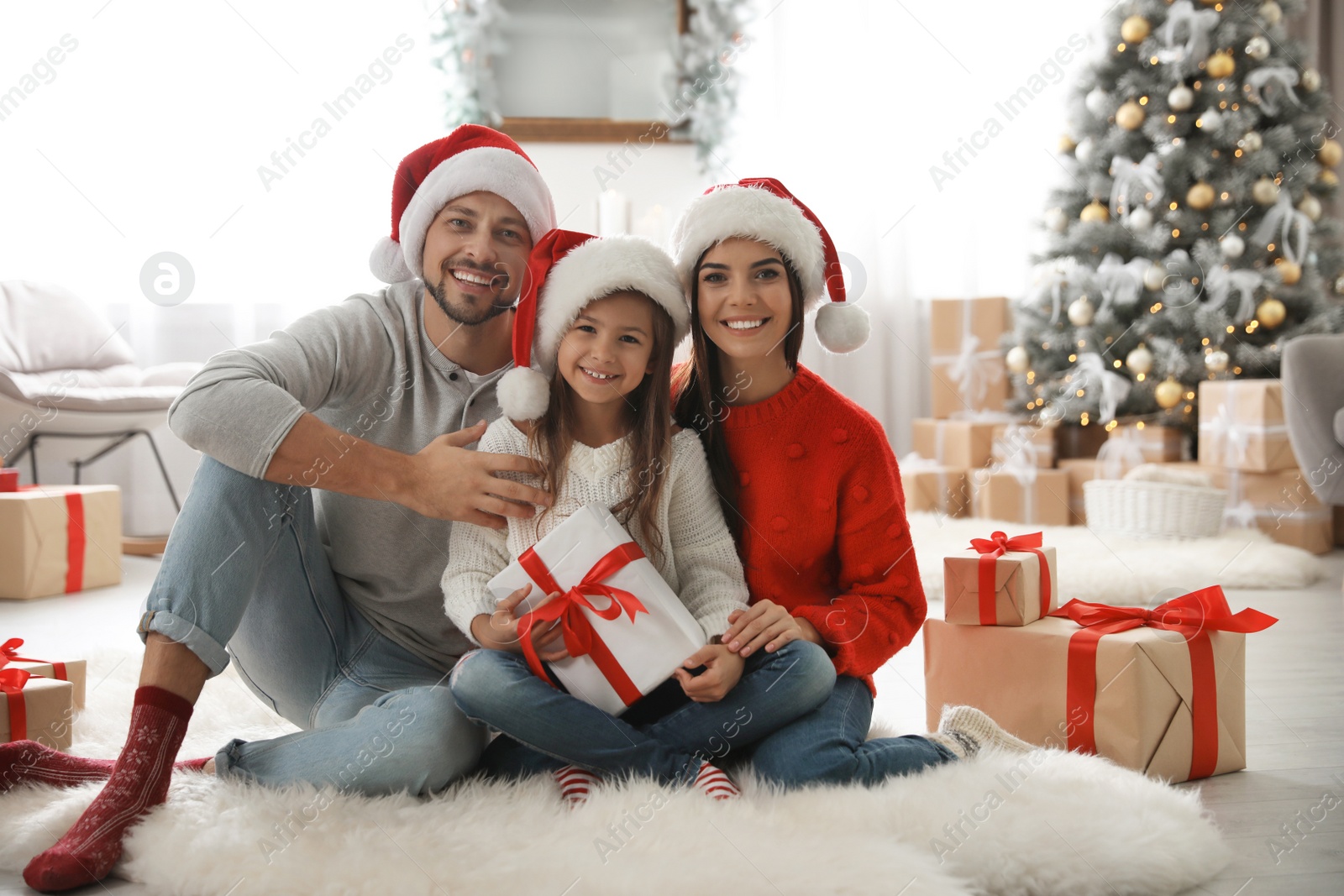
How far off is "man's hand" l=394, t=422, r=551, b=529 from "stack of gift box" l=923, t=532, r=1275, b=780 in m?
0.70

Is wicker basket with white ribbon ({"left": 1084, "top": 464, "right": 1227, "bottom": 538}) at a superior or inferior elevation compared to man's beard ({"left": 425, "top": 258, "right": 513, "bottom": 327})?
inferior

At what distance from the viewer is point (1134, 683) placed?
55.4 inches

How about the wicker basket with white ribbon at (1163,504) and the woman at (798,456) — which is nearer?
the woman at (798,456)

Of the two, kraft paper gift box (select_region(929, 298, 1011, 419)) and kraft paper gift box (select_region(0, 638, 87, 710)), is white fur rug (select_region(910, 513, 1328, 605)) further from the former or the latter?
kraft paper gift box (select_region(0, 638, 87, 710))

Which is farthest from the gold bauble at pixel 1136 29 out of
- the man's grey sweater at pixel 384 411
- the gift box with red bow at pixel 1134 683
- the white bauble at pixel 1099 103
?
the man's grey sweater at pixel 384 411

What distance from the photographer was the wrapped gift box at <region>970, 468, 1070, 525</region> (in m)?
3.62

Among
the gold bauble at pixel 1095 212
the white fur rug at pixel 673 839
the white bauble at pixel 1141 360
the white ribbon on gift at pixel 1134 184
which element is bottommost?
the white fur rug at pixel 673 839

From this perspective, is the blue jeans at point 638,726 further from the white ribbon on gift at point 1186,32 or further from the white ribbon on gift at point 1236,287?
the white ribbon on gift at point 1186,32

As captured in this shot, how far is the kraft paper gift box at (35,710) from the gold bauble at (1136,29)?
12.3ft

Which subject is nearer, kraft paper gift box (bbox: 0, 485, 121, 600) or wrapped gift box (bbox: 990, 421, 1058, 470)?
kraft paper gift box (bbox: 0, 485, 121, 600)

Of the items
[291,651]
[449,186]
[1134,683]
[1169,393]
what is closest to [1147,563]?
[1169,393]

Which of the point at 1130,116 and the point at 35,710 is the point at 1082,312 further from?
the point at 35,710

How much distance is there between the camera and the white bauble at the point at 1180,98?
355cm

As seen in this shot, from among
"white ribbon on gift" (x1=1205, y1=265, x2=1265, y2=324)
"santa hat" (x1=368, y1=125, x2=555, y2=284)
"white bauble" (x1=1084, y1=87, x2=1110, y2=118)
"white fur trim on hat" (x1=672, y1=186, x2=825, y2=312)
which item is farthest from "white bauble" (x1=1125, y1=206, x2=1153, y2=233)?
"santa hat" (x1=368, y1=125, x2=555, y2=284)
